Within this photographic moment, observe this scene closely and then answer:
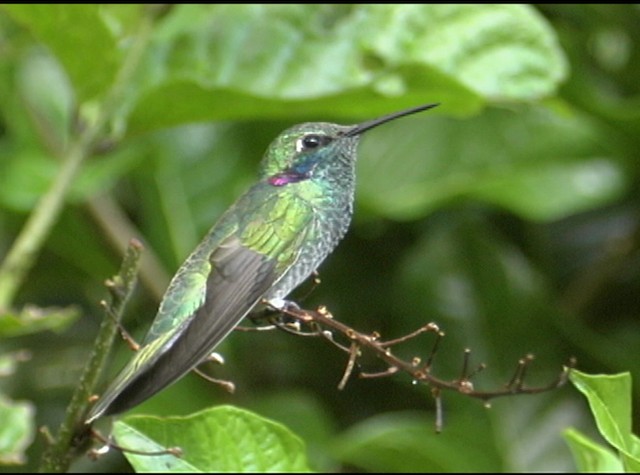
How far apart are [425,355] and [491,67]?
802 millimetres

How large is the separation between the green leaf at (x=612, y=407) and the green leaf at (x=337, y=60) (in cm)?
73

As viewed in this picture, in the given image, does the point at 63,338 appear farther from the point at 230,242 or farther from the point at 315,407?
the point at 230,242

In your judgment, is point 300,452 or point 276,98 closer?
point 300,452

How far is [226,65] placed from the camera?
6.99 ft

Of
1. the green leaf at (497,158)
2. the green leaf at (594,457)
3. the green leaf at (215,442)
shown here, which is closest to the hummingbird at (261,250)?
the green leaf at (215,442)

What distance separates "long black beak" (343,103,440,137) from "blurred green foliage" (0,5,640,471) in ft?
2.84

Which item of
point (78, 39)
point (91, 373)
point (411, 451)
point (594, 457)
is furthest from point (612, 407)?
point (78, 39)

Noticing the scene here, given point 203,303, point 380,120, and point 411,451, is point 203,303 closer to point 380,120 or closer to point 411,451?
point 380,120

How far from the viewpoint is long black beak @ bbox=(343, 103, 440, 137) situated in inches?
39.5

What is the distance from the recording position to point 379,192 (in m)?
2.76

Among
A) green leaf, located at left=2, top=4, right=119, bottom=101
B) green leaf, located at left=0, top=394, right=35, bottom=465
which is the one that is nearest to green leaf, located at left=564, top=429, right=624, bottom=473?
green leaf, located at left=0, top=394, right=35, bottom=465

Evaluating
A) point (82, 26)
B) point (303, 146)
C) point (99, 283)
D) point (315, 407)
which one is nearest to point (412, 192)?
point (315, 407)

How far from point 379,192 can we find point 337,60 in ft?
2.41

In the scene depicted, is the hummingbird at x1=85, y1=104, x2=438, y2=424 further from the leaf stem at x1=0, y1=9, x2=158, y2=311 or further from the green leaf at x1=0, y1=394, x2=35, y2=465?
the leaf stem at x1=0, y1=9, x2=158, y2=311
